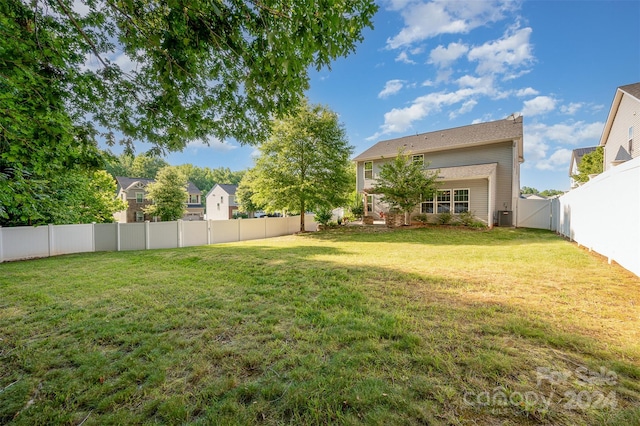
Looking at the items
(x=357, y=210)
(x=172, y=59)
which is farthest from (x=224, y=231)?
(x=172, y=59)

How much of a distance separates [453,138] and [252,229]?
1480 cm

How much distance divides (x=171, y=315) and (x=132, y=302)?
45.0 inches

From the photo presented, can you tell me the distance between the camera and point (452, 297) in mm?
4172

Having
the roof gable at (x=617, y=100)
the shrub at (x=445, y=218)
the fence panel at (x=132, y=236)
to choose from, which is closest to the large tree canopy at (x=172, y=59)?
the fence panel at (x=132, y=236)

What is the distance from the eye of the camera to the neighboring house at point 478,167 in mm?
15086

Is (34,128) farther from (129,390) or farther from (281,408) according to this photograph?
(281,408)

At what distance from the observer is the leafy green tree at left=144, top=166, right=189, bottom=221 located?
25656mm

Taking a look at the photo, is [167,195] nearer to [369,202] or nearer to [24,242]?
[24,242]

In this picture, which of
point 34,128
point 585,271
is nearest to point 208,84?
point 34,128

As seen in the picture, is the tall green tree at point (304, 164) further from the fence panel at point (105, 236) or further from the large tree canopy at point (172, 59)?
the large tree canopy at point (172, 59)

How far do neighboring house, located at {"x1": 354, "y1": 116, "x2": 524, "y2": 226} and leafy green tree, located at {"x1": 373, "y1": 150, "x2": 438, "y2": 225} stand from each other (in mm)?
1272

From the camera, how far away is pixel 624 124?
13.3 metres

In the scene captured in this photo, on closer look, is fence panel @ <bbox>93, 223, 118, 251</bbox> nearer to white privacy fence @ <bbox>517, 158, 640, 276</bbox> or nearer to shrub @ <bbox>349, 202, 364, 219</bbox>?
shrub @ <bbox>349, 202, 364, 219</bbox>

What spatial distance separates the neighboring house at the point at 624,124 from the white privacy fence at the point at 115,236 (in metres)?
18.4
